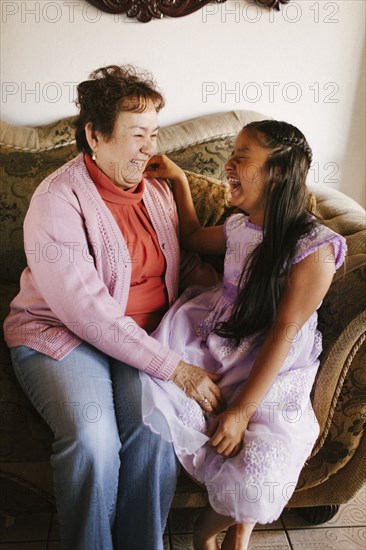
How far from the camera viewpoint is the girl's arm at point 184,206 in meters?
1.65

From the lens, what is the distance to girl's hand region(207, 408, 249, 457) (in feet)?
4.11

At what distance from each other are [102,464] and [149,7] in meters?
1.58

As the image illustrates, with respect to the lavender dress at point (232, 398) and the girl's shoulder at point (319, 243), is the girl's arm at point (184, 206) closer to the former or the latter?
the lavender dress at point (232, 398)

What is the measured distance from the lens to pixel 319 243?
4.35 ft

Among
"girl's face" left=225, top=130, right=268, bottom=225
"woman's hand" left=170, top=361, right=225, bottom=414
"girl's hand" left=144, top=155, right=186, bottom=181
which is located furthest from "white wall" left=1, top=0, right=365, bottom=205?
"woman's hand" left=170, top=361, right=225, bottom=414

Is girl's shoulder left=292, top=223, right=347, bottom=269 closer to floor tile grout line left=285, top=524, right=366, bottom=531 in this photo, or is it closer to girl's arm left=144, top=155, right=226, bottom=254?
girl's arm left=144, top=155, right=226, bottom=254

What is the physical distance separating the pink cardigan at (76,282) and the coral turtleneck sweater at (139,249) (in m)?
0.04

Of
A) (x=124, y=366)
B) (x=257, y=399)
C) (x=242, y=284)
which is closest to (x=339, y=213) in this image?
(x=242, y=284)

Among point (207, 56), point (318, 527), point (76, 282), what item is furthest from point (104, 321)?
point (207, 56)

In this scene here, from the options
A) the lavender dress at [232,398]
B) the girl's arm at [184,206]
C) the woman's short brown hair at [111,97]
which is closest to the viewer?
the lavender dress at [232,398]

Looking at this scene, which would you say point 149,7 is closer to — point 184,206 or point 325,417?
point 184,206

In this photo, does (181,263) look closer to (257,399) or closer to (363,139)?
(257,399)

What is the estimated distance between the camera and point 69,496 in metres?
1.24

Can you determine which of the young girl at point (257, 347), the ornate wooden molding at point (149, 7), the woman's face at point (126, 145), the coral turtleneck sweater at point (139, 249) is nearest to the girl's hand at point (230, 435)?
the young girl at point (257, 347)
